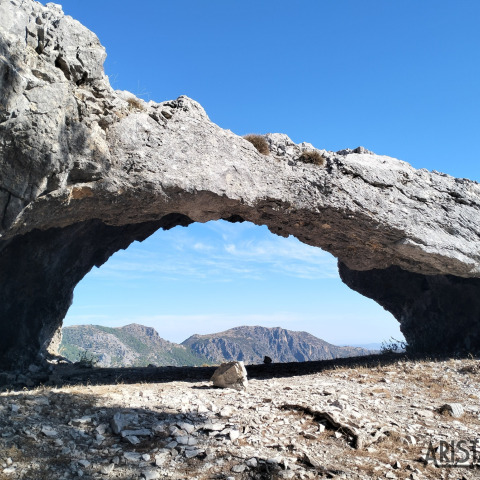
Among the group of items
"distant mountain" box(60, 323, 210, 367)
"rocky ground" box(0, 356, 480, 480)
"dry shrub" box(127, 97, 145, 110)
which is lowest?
"distant mountain" box(60, 323, 210, 367)

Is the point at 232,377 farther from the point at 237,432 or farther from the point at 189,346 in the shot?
the point at 189,346

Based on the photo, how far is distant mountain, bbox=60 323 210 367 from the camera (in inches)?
2462

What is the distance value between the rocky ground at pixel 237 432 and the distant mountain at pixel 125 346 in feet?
179

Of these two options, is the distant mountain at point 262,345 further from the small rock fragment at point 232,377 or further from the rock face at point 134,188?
the small rock fragment at point 232,377

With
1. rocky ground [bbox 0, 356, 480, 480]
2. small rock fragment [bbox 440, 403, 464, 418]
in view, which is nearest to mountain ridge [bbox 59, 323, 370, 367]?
small rock fragment [bbox 440, 403, 464, 418]

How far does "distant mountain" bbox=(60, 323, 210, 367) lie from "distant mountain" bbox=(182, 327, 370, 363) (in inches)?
525

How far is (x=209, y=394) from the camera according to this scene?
841 centimetres

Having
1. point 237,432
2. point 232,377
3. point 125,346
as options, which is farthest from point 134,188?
point 125,346

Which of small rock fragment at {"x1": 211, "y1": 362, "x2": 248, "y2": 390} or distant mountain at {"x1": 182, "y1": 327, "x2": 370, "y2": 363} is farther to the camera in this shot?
distant mountain at {"x1": 182, "y1": 327, "x2": 370, "y2": 363}

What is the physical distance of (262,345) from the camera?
104m

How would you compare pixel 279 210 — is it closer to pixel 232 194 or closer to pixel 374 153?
pixel 232 194

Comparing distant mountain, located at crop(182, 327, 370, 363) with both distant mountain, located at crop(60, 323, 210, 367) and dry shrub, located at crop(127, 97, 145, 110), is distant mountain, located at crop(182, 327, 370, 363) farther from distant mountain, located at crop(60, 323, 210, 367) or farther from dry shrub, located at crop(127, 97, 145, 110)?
dry shrub, located at crop(127, 97, 145, 110)

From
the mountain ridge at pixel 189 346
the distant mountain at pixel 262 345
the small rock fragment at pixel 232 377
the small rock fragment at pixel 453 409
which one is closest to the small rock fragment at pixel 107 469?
the small rock fragment at pixel 232 377

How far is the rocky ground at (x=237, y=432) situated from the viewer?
528 cm
